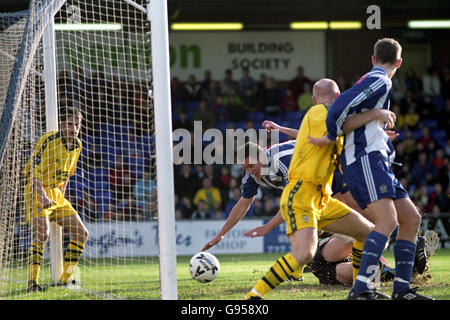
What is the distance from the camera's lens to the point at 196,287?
7.10 m

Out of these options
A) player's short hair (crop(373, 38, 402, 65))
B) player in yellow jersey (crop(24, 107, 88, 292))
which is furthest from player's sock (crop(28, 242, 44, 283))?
player's short hair (crop(373, 38, 402, 65))

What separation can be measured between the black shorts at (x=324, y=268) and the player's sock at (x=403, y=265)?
1.51 meters

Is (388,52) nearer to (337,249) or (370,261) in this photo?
(370,261)

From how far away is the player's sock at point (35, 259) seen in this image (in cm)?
749

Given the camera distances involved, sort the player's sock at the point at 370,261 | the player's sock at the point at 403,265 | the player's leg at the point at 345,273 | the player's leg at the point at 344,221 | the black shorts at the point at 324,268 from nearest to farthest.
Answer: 1. the player's sock at the point at 370,261
2. the player's sock at the point at 403,265
3. the player's leg at the point at 344,221
4. the player's leg at the point at 345,273
5. the black shorts at the point at 324,268

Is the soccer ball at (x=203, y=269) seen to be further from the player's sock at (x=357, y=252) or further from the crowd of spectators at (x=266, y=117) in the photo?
the crowd of spectators at (x=266, y=117)

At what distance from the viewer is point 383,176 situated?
5090 mm

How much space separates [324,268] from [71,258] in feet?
8.88

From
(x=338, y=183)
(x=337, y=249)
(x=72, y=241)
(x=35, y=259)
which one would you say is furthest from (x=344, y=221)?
(x=35, y=259)

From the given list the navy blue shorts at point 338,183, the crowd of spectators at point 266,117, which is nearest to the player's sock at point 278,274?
the navy blue shorts at point 338,183

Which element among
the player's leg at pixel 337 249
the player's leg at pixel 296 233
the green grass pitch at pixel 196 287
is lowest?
the green grass pitch at pixel 196 287

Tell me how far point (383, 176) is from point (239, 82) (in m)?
14.0
